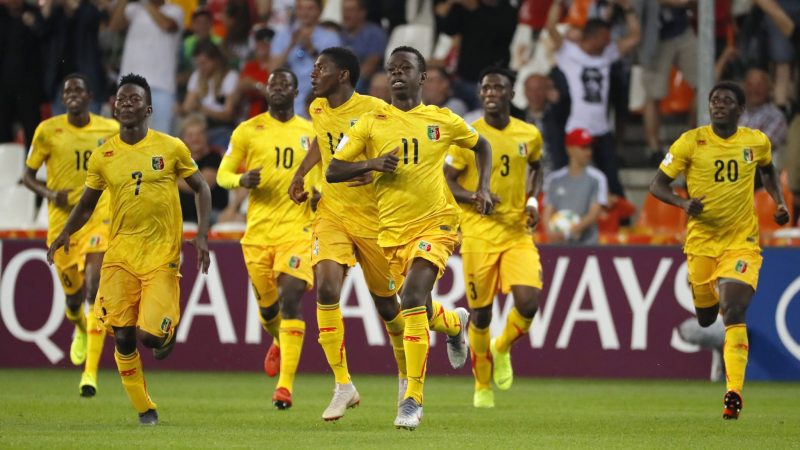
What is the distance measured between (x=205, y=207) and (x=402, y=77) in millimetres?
1804

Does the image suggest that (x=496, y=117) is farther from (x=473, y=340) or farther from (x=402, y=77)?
(x=402, y=77)

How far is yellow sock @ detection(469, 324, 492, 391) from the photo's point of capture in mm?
14367

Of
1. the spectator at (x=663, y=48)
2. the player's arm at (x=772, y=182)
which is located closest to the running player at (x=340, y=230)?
the player's arm at (x=772, y=182)

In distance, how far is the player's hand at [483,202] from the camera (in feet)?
38.8

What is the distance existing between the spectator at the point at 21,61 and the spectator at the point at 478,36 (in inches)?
216

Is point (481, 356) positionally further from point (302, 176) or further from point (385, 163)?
point (385, 163)

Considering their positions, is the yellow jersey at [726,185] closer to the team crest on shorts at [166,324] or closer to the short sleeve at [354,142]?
the short sleeve at [354,142]

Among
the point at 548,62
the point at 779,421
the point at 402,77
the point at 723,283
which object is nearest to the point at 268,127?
the point at 402,77

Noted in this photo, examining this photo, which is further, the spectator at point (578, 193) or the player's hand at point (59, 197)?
the spectator at point (578, 193)

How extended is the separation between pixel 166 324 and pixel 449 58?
10418 mm

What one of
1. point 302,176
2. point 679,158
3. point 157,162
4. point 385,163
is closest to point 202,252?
point 157,162

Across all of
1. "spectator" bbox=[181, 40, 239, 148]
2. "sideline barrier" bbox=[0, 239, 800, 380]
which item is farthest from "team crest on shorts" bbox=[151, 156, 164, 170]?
"spectator" bbox=[181, 40, 239, 148]

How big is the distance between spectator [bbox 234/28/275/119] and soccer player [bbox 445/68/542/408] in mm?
7124

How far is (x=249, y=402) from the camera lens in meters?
A: 14.5
